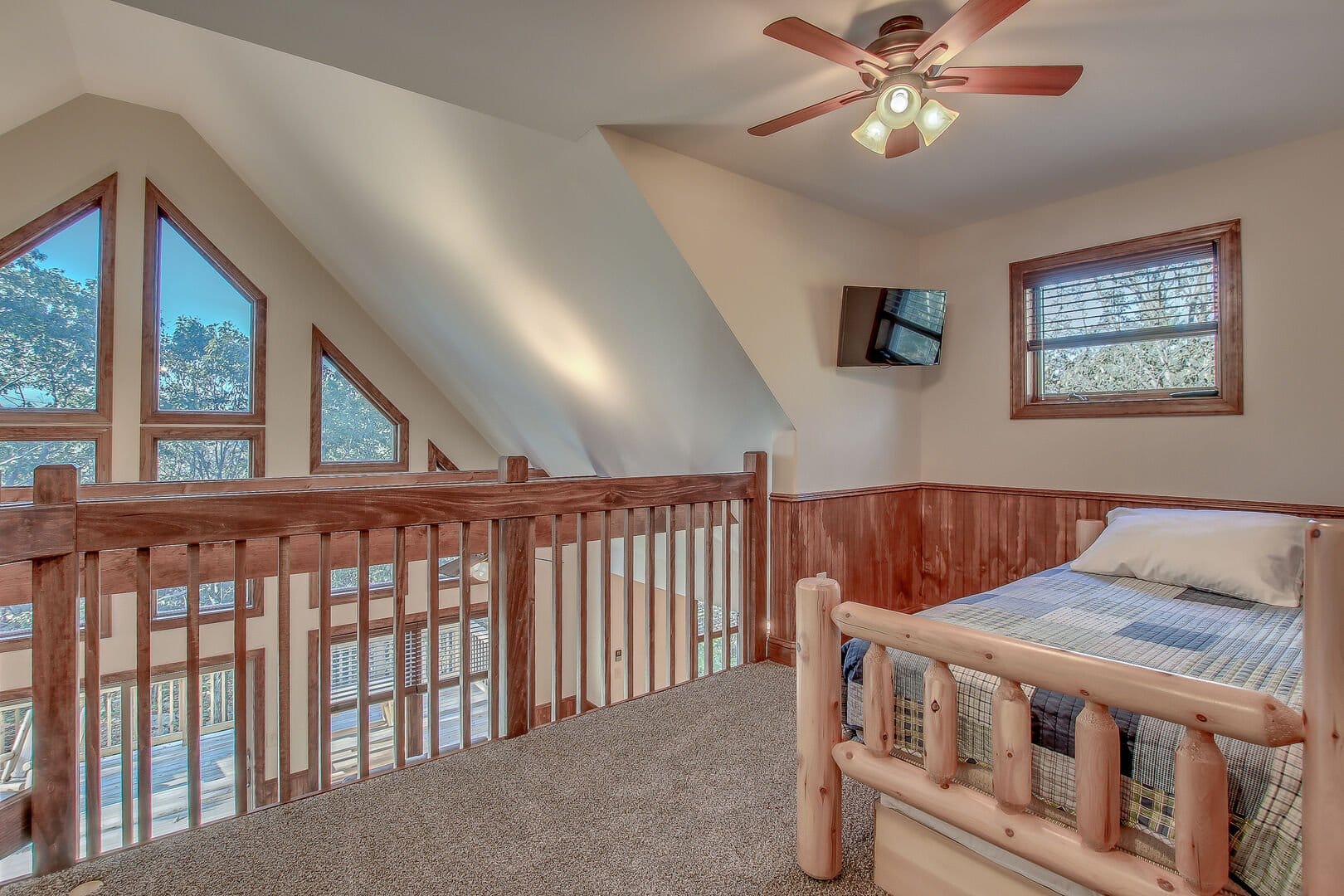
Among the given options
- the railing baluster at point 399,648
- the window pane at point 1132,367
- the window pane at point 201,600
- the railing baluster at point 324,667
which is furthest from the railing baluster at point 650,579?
the window pane at point 201,600

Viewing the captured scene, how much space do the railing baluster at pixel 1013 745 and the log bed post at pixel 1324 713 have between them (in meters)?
0.37

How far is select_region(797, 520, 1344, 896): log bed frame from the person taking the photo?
2.94ft

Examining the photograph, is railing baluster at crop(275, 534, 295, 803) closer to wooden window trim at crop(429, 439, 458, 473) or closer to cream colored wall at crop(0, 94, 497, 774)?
cream colored wall at crop(0, 94, 497, 774)

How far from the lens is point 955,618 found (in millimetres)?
1905

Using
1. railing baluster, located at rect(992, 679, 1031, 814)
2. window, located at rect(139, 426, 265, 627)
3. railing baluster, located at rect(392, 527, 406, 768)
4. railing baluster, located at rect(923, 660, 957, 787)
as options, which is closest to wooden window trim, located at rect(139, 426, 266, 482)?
window, located at rect(139, 426, 265, 627)

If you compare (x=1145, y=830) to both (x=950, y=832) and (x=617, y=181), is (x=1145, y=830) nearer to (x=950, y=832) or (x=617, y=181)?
(x=950, y=832)

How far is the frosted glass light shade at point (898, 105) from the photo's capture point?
1.81 meters

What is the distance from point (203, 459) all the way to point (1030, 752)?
19.2ft

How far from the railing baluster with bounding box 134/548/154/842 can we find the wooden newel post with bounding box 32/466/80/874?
122mm

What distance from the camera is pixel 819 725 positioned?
152cm

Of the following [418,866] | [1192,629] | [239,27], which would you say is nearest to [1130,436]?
[1192,629]

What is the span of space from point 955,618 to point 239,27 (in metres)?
2.68

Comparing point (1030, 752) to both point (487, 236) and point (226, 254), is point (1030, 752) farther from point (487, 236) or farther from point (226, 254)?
point (226, 254)

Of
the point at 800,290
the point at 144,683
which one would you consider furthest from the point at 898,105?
the point at 144,683
